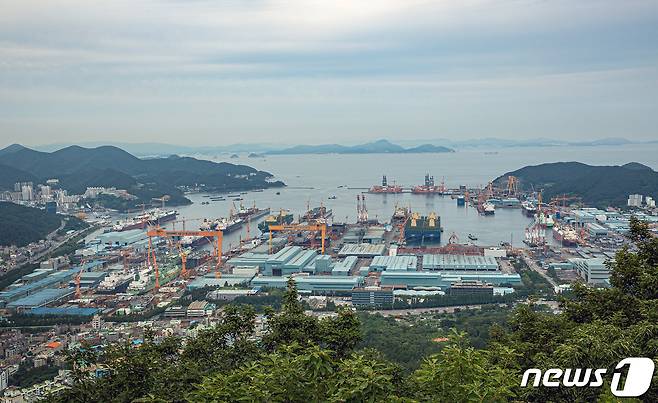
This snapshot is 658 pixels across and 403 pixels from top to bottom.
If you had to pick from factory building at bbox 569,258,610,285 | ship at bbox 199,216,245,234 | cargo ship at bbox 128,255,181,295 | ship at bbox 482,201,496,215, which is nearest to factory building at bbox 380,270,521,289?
factory building at bbox 569,258,610,285

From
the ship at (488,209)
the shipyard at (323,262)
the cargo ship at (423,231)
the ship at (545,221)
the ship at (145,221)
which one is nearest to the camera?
the shipyard at (323,262)

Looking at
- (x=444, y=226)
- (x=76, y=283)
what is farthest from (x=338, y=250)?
(x=76, y=283)

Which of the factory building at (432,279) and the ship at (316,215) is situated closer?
the factory building at (432,279)

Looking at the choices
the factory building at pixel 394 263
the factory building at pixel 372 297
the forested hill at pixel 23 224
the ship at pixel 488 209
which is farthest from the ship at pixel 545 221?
the forested hill at pixel 23 224

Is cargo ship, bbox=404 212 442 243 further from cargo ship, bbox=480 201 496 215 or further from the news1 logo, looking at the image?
the news1 logo

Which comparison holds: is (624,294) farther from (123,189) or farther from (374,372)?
(123,189)

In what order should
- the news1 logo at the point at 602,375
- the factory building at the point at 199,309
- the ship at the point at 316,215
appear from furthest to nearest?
1. the ship at the point at 316,215
2. the factory building at the point at 199,309
3. the news1 logo at the point at 602,375

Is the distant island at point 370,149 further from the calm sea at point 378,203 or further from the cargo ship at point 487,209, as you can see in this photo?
the cargo ship at point 487,209
